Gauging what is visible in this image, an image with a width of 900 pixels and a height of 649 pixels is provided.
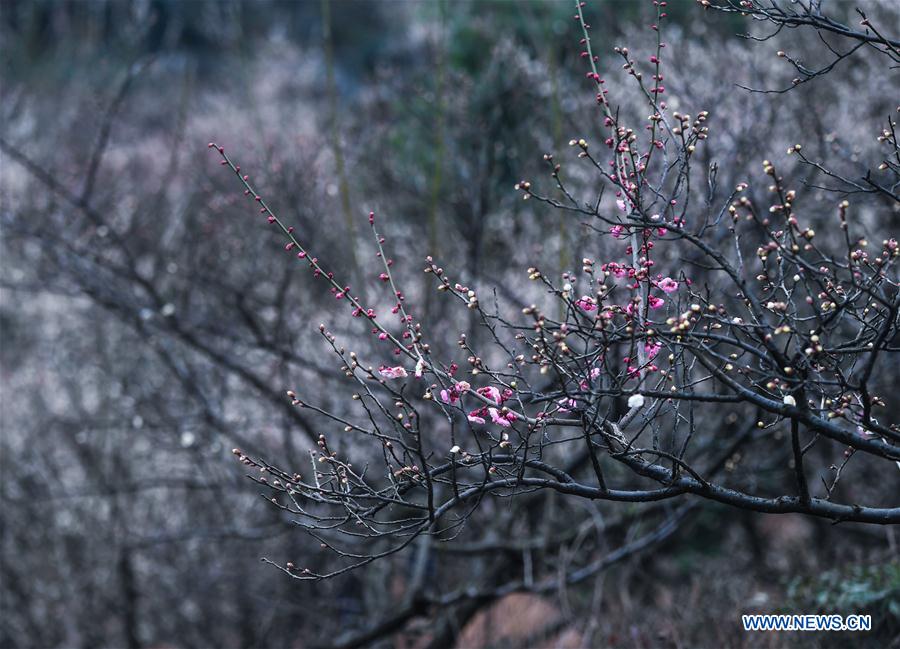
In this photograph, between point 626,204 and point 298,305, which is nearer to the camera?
point 626,204

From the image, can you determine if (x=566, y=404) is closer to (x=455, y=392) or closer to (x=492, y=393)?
(x=492, y=393)

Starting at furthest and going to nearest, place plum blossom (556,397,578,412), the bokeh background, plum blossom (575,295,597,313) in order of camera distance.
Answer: the bokeh background → plum blossom (575,295,597,313) → plum blossom (556,397,578,412)

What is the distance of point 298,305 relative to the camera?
9539mm

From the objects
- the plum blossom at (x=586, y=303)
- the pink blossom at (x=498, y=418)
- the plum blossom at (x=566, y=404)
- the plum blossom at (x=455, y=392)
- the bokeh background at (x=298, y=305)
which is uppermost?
the bokeh background at (x=298, y=305)

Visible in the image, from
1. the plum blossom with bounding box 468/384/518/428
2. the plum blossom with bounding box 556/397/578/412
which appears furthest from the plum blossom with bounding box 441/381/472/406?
the plum blossom with bounding box 556/397/578/412

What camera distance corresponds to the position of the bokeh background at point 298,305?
8.16m

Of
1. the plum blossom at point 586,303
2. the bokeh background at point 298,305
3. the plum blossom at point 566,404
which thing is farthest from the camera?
the bokeh background at point 298,305

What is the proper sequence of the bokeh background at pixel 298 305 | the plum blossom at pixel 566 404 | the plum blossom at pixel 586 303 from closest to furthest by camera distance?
the plum blossom at pixel 566 404
the plum blossom at pixel 586 303
the bokeh background at pixel 298 305

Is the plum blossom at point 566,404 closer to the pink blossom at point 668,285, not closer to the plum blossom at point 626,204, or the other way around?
the pink blossom at point 668,285

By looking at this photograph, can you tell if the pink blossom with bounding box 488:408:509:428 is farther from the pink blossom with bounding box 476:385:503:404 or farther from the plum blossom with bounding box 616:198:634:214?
the plum blossom with bounding box 616:198:634:214

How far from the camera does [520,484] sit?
128 inches

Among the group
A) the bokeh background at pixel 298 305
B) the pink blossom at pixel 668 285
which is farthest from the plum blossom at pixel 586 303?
the bokeh background at pixel 298 305

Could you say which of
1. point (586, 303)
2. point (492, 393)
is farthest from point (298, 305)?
point (586, 303)

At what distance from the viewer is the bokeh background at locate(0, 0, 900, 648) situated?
26.8ft
